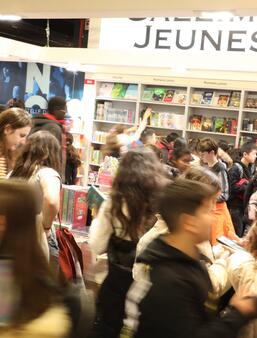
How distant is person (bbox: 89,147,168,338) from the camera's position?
2.53 metres

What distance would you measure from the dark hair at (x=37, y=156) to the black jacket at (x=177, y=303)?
55.1 inches

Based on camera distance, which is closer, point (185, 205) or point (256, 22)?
point (185, 205)

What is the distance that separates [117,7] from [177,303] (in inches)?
153

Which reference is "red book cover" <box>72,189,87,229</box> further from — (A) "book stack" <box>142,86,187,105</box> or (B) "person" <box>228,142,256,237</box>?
(A) "book stack" <box>142,86,187,105</box>

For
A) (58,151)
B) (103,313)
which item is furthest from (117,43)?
(103,313)

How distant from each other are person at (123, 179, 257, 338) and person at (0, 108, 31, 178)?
5.31 ft

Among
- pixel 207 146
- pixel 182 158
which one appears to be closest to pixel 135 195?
pixel 182 158

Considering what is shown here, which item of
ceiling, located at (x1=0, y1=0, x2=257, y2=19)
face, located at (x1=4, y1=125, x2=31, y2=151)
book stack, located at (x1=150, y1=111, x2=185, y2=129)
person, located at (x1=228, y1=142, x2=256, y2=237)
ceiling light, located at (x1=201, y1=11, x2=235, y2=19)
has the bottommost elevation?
person, located at (x1=228, y1=142, x2=256, y2=237)

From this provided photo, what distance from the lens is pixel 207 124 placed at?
938cm

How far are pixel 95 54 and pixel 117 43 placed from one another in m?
0.56

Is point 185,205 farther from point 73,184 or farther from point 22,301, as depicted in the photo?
point 73,184

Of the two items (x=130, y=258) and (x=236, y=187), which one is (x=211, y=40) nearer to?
(x=236, y=187)

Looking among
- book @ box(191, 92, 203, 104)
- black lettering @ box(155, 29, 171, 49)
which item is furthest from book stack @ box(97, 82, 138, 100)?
black lettering @ box(155, 29, 171, 49)

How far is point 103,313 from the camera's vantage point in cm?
254
